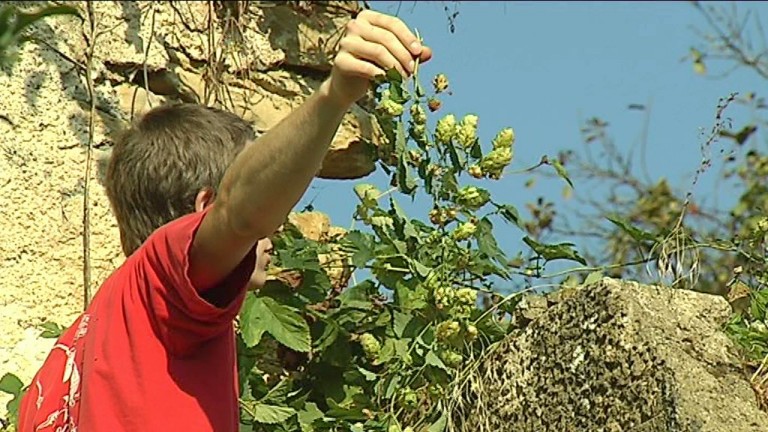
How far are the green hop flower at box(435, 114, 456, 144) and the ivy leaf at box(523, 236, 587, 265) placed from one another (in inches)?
10.1

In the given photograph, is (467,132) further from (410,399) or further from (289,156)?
(289,156)

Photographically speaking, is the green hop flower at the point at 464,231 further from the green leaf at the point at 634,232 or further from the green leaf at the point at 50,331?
the green leaf at the point at 50,331

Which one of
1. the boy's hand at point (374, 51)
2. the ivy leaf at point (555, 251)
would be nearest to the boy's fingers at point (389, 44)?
the boy's hand at point (374, 51)

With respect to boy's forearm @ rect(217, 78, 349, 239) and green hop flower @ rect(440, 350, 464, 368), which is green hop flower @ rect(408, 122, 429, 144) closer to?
green hop flower @ rect(440, 350, 464, 368)

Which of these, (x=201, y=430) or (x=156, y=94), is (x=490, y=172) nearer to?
(x=201, y=430)

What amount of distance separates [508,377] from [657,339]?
303 millimetres

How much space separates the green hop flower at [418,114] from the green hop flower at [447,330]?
334mm

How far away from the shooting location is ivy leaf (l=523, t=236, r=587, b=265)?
2.54 meters

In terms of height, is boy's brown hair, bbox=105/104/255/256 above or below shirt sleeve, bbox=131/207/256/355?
above

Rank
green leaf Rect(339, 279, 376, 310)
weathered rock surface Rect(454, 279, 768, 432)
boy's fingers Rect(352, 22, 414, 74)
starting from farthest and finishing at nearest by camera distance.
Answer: green leaf Rect(339, 279, 376, 310) → weathered rock surface Rect(454, 279, 768, 432) → boy's fingers Rect(352, 22, 414, 74)

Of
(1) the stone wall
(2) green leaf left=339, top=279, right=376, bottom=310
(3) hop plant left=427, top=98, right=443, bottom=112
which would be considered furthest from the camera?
(1) the stone wall

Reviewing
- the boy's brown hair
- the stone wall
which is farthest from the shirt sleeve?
the stone wall

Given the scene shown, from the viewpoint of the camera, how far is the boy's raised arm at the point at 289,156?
60.6 inches

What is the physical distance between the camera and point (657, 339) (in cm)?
204
